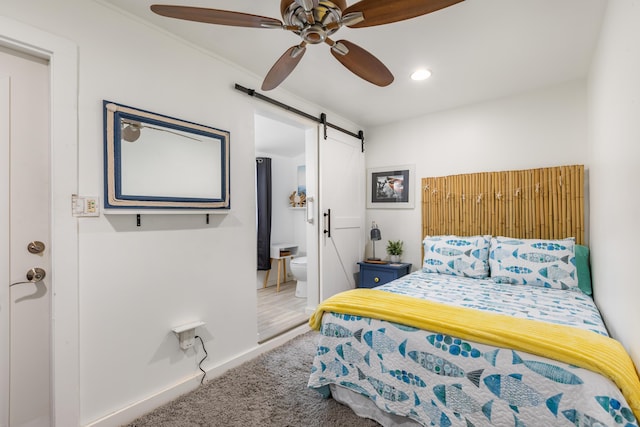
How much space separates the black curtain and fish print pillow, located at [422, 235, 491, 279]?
2551 millimetres

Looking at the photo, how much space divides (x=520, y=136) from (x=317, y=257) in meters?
2.40

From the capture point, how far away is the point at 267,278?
191 inches

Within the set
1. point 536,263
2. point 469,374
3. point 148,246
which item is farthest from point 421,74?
point 148,246

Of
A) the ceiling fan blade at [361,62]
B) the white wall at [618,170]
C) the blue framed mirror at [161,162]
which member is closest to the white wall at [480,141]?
the white wall at [618,170]

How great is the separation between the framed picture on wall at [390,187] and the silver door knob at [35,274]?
3.30 m

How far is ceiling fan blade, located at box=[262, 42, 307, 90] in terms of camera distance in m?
1.55

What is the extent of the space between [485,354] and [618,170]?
3.82ft

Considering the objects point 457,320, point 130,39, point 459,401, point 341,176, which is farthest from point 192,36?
point 459,401

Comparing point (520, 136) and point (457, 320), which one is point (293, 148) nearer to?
point (520, 136)

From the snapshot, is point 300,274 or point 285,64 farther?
point 300,274

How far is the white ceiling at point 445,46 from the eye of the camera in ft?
5.78

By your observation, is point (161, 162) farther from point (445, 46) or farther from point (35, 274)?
point (445, 46)

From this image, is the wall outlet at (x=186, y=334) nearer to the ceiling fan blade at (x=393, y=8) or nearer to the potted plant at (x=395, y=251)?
the ceiling fan blade at (x=393, y=8)

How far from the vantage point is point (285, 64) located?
167 cm
